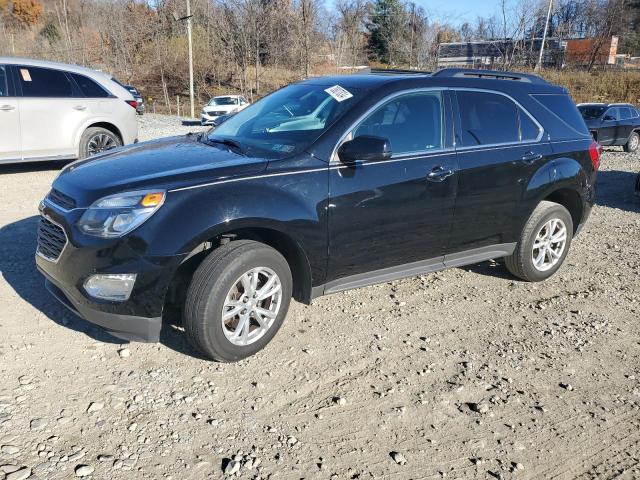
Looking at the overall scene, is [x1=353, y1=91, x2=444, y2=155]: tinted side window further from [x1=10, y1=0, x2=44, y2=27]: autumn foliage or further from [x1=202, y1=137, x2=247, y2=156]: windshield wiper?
[x1=10, y1=0, x2=44, y2=27]: autumn foliage

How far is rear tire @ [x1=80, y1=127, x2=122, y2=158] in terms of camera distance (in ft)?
29.5

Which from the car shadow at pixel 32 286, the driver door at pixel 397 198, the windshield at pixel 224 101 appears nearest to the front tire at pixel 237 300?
the car shadow at pixel 32 286

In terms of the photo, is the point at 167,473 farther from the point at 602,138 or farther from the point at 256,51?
the point at 256,51

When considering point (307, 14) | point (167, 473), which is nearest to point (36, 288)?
point (167, 473)

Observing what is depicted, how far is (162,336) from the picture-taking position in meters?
3.86

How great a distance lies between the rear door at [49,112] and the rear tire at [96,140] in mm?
150

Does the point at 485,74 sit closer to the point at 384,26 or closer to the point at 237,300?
the point at 237,300

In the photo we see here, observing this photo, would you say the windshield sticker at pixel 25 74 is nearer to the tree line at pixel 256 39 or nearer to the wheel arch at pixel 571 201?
the wheel arch at pixel 571 201

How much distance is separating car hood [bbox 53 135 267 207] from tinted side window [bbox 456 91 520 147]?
5.98 ft

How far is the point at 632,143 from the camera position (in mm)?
17453

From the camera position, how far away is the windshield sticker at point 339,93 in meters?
4.11

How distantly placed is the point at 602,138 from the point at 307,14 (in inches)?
1213


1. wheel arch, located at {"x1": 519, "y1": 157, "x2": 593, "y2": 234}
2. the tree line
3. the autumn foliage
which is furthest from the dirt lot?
the autumn foliage

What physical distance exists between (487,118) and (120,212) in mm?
3044
